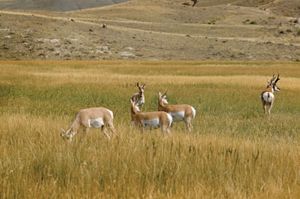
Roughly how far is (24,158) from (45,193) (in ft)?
6.83

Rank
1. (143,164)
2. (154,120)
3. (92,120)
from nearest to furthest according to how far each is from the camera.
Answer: (143,164) → (92,120) → (154,120)

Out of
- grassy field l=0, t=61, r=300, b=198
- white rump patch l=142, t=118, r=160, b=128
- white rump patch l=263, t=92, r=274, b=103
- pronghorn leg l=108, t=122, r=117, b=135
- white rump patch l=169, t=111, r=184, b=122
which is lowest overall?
white rump patch l=263, t=92, r=274, b=103

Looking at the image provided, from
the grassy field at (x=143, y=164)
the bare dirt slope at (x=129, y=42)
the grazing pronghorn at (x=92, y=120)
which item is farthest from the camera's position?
the bare dirt slope at (x=129, y=42)

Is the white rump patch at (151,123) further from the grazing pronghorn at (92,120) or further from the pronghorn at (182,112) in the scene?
the pronghorn at (182,112)

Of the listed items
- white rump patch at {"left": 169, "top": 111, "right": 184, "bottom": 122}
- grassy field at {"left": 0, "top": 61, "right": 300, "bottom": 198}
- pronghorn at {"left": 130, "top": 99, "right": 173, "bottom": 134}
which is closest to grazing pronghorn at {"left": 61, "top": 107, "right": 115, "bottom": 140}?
grassy field at {"left": 0, "top": 61, "right": 300, "bottom": 198}

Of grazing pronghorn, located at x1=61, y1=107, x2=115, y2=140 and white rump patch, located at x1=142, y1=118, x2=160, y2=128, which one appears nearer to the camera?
grazing pronghorn, located at x1=61, y1=107, x2=115, y2=140

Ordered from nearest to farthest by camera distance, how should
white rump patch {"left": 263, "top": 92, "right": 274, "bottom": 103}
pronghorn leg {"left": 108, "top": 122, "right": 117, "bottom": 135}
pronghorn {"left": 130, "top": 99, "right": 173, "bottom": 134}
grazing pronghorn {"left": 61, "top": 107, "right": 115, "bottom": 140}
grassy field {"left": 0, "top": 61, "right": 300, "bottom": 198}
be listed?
grassy field {"left": 0, "top": 61, "right": 300, "bottom": 198} < grazing pronghorn {"left": 61, "top": 107, "right": 115, "bottom": 140} < pronghorn leg {"left": 108, "top": 122, "right": 117, "bottom": 135} < pronghorn {"left": 130, "top": 99, "right": 173, "bottom": 134} < white rump patch {"left": 263, "top": 92, "right": 274, "bottom": 103}

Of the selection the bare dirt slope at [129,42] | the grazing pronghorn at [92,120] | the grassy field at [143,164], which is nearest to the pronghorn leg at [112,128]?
the grazing pronghorn at [92,120]

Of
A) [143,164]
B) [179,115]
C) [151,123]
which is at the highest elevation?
[143,164]

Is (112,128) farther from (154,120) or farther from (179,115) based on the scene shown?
(179,115)

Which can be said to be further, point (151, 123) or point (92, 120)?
point (151, 123)

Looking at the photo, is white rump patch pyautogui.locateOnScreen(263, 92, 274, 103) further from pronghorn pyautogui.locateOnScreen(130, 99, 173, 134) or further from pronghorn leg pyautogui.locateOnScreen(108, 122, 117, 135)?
pronghorn leg pyautogui.locateOnScreen(108, 122, 117, 135)

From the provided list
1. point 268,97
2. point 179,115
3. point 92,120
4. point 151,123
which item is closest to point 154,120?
point 151,123

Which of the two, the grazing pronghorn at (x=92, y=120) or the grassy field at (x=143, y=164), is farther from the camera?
the grazing pronghorn at (x=92, y=120)
